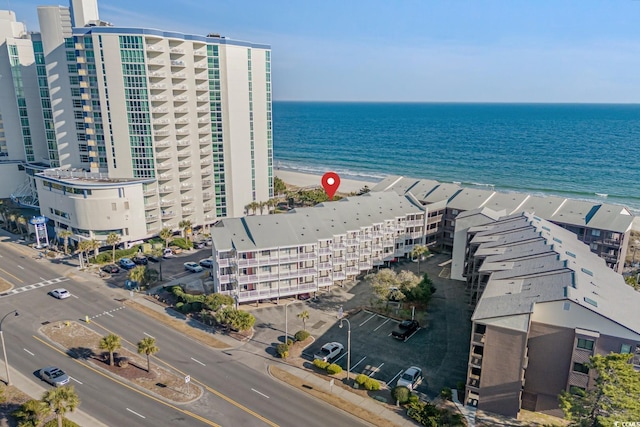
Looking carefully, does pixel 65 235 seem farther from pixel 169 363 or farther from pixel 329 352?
pixel 329 352

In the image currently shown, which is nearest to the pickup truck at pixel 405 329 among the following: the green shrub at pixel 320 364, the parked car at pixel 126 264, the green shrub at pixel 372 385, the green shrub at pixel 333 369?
the green shrub at pixel 372 385

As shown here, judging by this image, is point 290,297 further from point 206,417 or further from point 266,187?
point 266,187

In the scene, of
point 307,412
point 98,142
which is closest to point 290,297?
point 307,412

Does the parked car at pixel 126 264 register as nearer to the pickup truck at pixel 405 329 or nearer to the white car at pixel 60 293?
the white car at pixel 60 293

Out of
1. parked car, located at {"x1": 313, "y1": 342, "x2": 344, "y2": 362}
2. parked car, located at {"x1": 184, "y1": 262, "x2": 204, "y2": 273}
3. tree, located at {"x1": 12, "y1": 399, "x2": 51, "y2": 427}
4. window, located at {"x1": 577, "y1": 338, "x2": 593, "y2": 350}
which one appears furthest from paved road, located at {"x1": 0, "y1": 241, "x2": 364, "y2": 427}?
window, located at {"x1": 577, "y1": 338, "x2": 593, "y2": 350}

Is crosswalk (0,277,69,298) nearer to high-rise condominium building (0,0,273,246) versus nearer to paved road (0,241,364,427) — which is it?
paved road (0,241,364,427)

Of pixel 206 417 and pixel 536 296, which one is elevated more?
pixel 536 296
